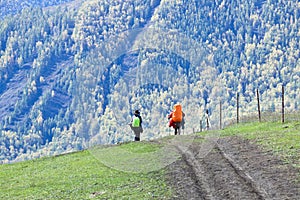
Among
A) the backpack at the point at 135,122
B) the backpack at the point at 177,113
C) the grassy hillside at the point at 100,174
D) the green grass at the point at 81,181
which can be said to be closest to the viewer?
the green grass at the point at 81,181

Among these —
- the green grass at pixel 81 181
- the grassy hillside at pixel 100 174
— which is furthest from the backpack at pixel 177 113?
the green grass at pixel 81 181

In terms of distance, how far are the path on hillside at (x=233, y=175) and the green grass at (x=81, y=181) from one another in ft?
2.84

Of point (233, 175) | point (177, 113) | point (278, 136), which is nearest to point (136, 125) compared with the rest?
point (177, 113)

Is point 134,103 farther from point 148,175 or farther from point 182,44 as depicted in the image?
point 148,175

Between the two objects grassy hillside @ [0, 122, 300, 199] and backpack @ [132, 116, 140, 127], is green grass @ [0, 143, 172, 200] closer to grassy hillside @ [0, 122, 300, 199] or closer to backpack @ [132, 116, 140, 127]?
grassy hillside @ [0, 122, 300, 199]

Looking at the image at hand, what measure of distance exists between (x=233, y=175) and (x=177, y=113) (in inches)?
798

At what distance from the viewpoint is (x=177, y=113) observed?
4625 cm

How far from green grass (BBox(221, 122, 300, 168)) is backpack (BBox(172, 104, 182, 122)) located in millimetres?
4300

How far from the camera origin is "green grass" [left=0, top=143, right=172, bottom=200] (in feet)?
86.7

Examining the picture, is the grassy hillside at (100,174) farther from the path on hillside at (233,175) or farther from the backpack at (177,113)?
the backpack at (177,113)

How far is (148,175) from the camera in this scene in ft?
95.4

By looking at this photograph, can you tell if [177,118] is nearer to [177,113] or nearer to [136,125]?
[177,113]

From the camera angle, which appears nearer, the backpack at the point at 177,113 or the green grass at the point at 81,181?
the green grass at the point at 81,181

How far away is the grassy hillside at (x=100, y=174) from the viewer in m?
27.0
